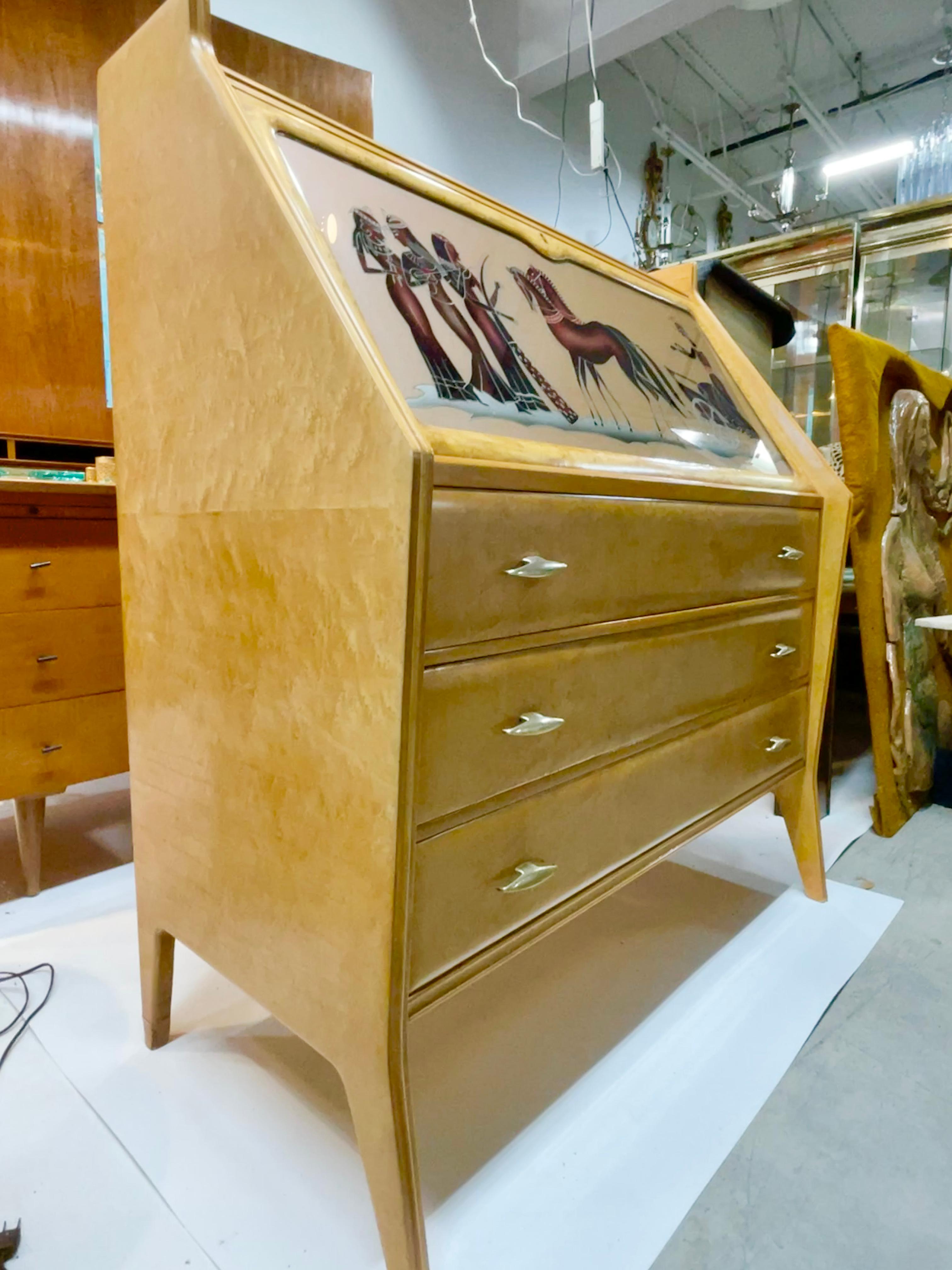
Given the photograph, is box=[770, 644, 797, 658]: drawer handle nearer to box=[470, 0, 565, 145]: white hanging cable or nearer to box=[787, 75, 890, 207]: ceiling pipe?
box=[470, 0, 565, 145]: white hanging cable

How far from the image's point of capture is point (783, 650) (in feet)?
4.57

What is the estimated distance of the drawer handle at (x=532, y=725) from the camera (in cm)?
81

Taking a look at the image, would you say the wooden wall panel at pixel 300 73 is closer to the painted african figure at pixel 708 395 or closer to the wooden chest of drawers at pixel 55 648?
the painted african figure at pixel 708 395

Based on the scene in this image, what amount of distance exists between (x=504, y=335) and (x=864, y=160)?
502 cm

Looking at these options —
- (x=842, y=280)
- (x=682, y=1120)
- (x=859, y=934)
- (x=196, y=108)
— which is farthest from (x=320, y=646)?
(x=842, y=280)

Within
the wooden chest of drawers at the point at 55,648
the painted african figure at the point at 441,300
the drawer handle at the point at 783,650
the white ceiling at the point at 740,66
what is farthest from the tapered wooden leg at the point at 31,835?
the white ceiling at the point at 740,66

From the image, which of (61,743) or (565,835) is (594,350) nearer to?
(565,835)

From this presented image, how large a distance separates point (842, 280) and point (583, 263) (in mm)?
2626

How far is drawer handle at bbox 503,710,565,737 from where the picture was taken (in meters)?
0.81

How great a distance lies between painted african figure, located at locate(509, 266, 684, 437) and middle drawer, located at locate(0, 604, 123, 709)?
40.8 inches

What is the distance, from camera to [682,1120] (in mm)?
1006

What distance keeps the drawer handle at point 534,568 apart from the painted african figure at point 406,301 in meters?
0.21

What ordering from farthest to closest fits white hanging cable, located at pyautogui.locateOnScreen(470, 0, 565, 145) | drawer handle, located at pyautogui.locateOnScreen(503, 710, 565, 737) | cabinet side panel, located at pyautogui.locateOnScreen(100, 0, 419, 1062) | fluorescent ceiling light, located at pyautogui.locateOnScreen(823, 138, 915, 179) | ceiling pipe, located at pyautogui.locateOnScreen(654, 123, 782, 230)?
ceiling pipe, located at pyautogui.locateOnScreen(654, 123, 782, 230) → fluorescent ceiling light, located at pyautogui.locateOnScreen(823, 138, 915, 179) → white hanging cable, located at pyautogui.locateOnScreen(470, 0, 565, 145) → drawer handle, located at pyautogui.locateOnScreen(503, 710, 565, 737) → cabinet side panel, located at pyautogui.locateOnScreen(100, 0, 419, 1062)

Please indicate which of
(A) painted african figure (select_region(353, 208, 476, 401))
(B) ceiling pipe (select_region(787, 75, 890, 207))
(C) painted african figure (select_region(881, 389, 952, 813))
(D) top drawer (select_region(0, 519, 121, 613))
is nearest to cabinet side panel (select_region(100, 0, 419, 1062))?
(A) painted african figure (select_region(353, 208, 476, 401))
